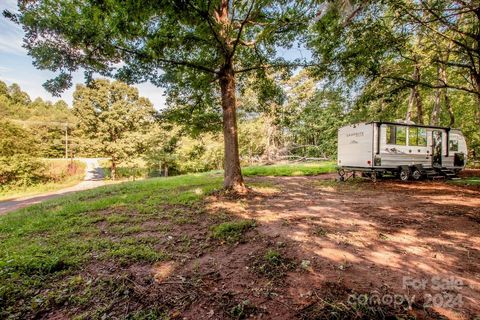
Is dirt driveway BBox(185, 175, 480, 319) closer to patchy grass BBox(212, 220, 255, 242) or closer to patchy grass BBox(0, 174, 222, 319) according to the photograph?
patchy grass BBox(212, 220, 255, 242)

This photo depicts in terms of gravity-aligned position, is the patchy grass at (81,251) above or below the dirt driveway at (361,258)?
below

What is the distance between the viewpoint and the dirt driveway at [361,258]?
2.42 meters

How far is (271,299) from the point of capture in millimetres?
2514

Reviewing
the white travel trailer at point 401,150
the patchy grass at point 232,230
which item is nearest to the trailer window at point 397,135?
the white travel trailer at point 401,150

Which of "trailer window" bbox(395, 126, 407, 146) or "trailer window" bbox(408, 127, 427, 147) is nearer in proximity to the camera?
"trailer window" bbox(395, 126, 407, 146)

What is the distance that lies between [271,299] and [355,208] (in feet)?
15.7

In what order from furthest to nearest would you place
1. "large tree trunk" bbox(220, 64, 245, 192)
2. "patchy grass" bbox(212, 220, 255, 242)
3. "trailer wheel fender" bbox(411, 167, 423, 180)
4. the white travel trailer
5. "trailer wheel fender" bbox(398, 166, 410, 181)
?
"trailer wheel fender" bbox(411, 167, 423, 180)
"trailer wheel fender" bbox(398, 166, 410, 181)
the white travel trailer
"large tree trunk" bbox(220, 64, 245, 192)
"patchy grass" bbox(212, 220, 255, 242)

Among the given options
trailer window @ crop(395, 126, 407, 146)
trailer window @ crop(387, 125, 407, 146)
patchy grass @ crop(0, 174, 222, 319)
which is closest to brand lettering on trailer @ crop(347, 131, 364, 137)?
trailer window @ crop(387, 125, 407, 146)

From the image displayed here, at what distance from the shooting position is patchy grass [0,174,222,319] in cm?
273

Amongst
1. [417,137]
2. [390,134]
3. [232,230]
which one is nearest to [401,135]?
[390,134]

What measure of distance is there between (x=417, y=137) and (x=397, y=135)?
59.9 inches

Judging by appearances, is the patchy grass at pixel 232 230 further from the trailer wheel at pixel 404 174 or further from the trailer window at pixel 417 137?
the trailer window at pixel 417 137

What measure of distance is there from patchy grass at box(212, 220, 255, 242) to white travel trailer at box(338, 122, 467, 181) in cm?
803

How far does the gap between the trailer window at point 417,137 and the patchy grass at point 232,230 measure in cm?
1026
